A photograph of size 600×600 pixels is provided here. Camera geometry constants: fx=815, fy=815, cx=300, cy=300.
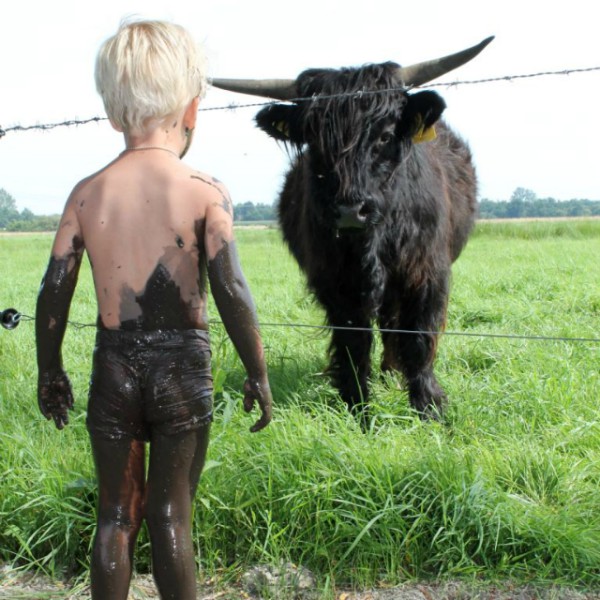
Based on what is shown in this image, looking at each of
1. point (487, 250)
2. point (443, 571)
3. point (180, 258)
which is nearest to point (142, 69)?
point (180, 258)

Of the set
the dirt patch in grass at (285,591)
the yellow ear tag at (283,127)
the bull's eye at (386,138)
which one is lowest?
the dirt patch in grass at (285,591)

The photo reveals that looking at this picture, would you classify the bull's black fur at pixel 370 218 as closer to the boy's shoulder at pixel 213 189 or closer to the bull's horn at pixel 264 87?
the bull's horn at pixel 264 87

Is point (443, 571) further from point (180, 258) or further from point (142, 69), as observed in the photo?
point (142, 69)

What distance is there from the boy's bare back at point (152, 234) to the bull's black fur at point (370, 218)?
6.15ft

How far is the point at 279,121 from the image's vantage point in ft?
15.3

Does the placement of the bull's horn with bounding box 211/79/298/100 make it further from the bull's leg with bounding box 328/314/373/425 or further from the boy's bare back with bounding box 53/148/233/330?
the boy's bare back with bounding box 53/148/233/330

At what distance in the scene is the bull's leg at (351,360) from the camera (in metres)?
4.80

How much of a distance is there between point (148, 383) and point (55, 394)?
333 mm

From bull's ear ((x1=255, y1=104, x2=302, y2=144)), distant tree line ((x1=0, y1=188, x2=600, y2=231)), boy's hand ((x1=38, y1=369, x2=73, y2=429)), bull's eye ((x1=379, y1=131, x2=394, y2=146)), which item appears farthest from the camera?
distant tree line ((x1=0, y1=188, x2=600, y2=231))

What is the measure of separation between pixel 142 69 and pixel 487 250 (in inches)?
561

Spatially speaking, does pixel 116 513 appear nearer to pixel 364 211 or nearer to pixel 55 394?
pixel 55 394

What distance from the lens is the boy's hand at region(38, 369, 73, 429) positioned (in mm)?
2422

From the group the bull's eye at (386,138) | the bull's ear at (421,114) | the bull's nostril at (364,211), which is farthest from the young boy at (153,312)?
the bull's ear at (421,114)

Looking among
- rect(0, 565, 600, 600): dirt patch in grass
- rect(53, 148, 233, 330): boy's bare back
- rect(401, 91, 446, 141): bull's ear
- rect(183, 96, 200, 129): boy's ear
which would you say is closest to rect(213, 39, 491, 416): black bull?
rect(401, 91, 446, 141): bull's ear
